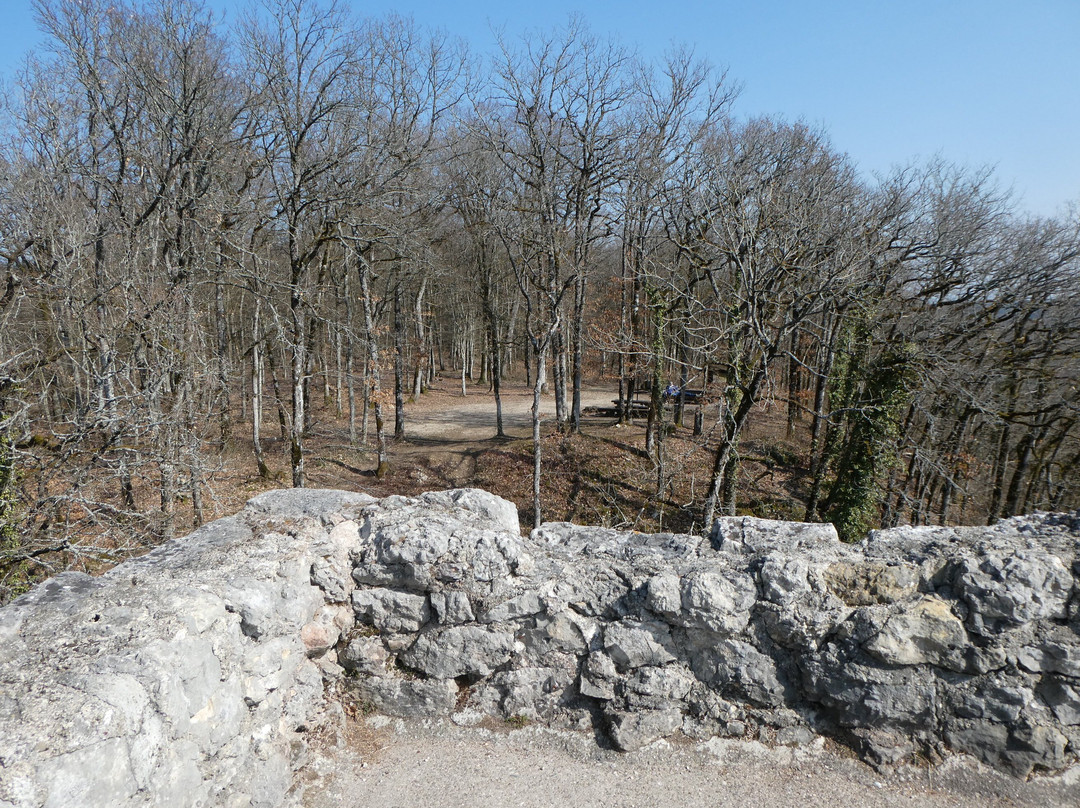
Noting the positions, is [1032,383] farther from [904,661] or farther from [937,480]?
[904,661]

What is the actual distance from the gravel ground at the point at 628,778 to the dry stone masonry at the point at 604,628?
19cm

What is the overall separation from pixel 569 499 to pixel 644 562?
37.3 feet

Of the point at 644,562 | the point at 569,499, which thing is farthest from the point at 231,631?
the point at 569,499

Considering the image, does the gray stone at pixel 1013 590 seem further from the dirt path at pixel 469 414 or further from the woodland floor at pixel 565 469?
the dirt path at pixel 469 414

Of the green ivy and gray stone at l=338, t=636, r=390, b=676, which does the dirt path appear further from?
gray stone at l=338, t=636, r=390, b=676

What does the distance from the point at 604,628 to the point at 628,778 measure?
1389mm

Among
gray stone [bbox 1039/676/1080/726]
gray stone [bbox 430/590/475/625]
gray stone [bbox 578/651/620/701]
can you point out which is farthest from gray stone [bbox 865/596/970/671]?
gray stone [bbox 430/590/475/625]

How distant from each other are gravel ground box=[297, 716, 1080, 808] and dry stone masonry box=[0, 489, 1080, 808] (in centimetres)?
19

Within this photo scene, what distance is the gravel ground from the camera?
567 centimetres

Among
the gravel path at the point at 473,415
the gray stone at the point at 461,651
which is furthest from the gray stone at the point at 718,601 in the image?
the gravel path at the point at 473,415

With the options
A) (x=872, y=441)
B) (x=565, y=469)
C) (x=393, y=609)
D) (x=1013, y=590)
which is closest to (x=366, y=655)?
(x=393, y=609)

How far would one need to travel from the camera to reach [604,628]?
6.43 metres

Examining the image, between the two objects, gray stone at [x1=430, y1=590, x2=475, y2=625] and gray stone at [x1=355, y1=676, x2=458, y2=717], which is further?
gray stone at [x1=355, y1=676, x2=458, y2=717]

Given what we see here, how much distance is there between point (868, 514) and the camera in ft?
49.1
